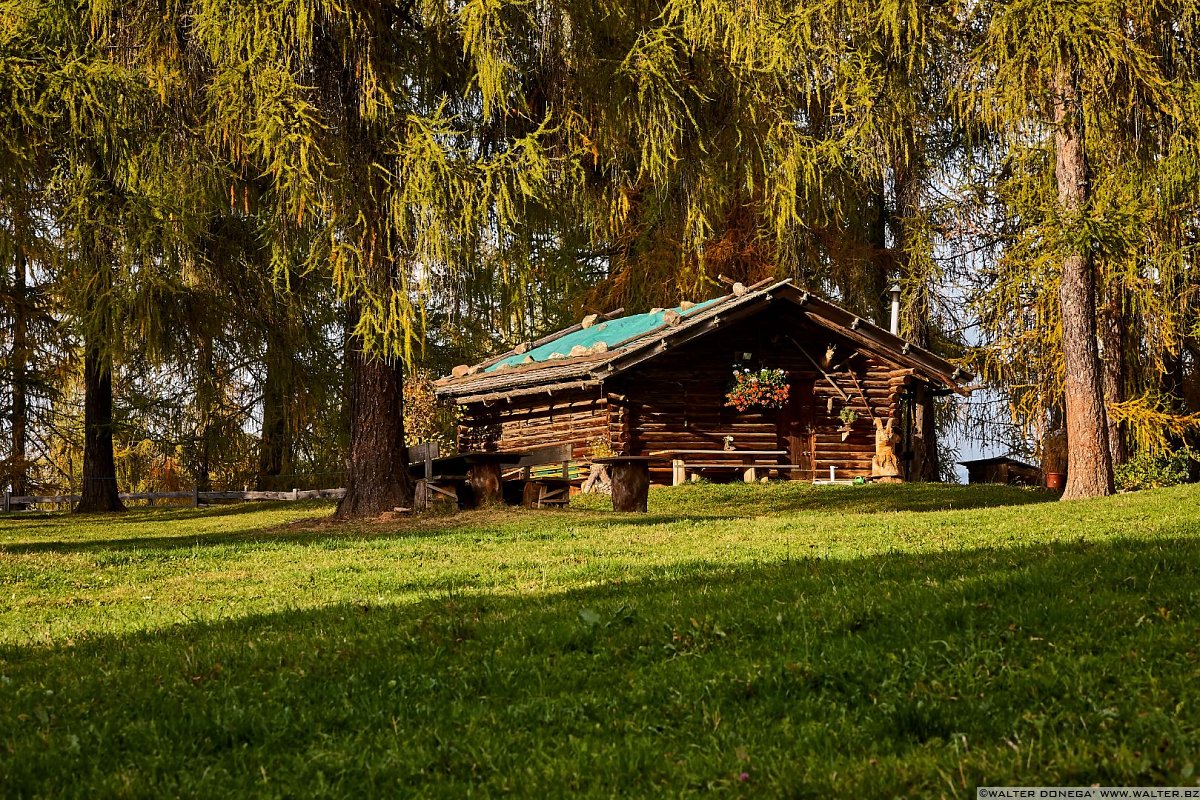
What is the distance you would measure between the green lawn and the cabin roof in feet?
52.4

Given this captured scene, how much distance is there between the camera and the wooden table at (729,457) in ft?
92.2

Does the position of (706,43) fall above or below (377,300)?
Answer: above

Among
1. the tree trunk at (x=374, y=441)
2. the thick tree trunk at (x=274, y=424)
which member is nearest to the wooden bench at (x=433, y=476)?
the tree trunk at (x=374, y=441)

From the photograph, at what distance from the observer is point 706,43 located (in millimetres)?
17922

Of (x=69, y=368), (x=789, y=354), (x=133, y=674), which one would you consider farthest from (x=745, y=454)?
(x=133, y=674)

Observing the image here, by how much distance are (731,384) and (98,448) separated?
1620 centimetres

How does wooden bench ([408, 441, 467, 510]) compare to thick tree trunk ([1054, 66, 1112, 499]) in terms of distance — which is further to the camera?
wooden bench ([408, 441, 467, 510])

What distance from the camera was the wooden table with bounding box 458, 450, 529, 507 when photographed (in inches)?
806

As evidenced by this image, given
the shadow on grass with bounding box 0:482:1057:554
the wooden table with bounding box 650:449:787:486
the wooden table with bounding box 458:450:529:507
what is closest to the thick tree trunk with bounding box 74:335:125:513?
the shadow on grass with bounding box 0:482:1057:554

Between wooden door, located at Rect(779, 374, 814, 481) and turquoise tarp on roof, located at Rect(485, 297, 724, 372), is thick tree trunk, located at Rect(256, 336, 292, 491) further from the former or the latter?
wooden door, located at Rect(779, 374, 814, 481)

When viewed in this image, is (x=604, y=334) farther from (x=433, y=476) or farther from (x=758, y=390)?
(x=433, y=476)

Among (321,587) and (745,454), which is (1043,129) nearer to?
(745,454)

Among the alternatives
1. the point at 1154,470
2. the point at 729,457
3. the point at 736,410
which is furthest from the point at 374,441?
the point at 1154,470

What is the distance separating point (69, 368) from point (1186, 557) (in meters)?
28.6
